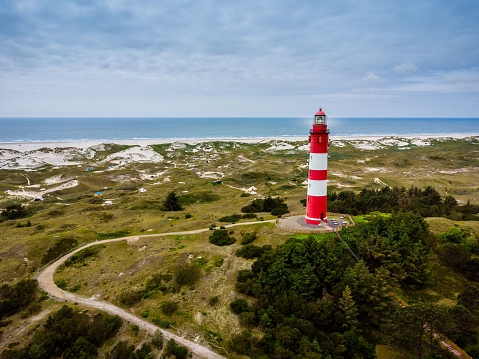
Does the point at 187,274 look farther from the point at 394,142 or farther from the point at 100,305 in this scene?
the point at 394,142

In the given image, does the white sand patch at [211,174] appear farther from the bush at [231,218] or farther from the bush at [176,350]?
the bush at [176,350]

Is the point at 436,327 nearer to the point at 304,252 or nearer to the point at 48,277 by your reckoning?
the point at 304,252

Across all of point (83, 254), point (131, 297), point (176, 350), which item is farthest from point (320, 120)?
point (83, 254)

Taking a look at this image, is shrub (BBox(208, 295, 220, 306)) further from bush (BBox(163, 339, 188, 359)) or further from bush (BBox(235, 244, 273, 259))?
bush (BBox(235, 244, 273, 259))

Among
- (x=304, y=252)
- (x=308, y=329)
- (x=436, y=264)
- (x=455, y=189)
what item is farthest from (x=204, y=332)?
(x=455, y=189)

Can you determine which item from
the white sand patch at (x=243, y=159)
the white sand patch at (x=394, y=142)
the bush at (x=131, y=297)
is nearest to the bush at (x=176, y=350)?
the bush at (x=131, y=297)

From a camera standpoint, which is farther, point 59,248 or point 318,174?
point 59,248
